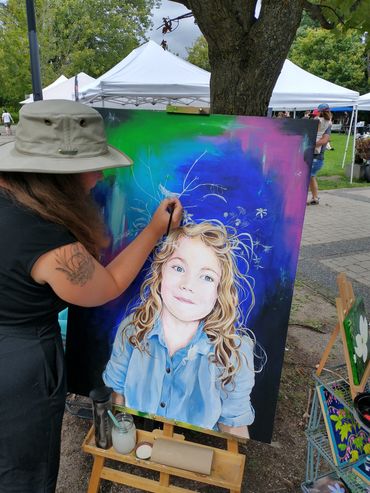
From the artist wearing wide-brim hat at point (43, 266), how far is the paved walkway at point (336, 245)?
257 cm

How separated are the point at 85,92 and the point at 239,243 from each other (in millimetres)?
5359

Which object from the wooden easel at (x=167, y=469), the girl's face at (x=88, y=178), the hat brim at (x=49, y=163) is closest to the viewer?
the hat brim at (x=49, y=163)

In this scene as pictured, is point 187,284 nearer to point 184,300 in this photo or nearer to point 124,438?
point 184,300

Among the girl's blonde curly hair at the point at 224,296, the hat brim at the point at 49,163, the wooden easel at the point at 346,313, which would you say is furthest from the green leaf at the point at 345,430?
the hat brim at the point at 49,163

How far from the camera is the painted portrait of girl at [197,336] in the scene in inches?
54.2

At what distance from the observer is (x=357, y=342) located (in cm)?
148

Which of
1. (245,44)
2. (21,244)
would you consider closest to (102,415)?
(21,244)

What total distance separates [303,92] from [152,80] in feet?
8.15

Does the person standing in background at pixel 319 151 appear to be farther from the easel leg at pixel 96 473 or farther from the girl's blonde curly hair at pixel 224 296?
the easel leg at pixel 96 473

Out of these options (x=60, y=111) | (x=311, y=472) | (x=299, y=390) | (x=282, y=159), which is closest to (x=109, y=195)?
(x=60, y=111)

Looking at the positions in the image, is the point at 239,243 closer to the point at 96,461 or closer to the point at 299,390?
the point at 96,461

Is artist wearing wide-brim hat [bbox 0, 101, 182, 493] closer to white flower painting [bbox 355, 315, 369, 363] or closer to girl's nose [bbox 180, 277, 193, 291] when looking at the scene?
girl's nose [bbox 180, 277, 193, 291]

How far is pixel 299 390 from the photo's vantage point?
2.34 metres

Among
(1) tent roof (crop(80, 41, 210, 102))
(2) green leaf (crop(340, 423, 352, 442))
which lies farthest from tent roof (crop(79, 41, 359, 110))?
(2) green leaf (crop(340, 423, 352, 442))
